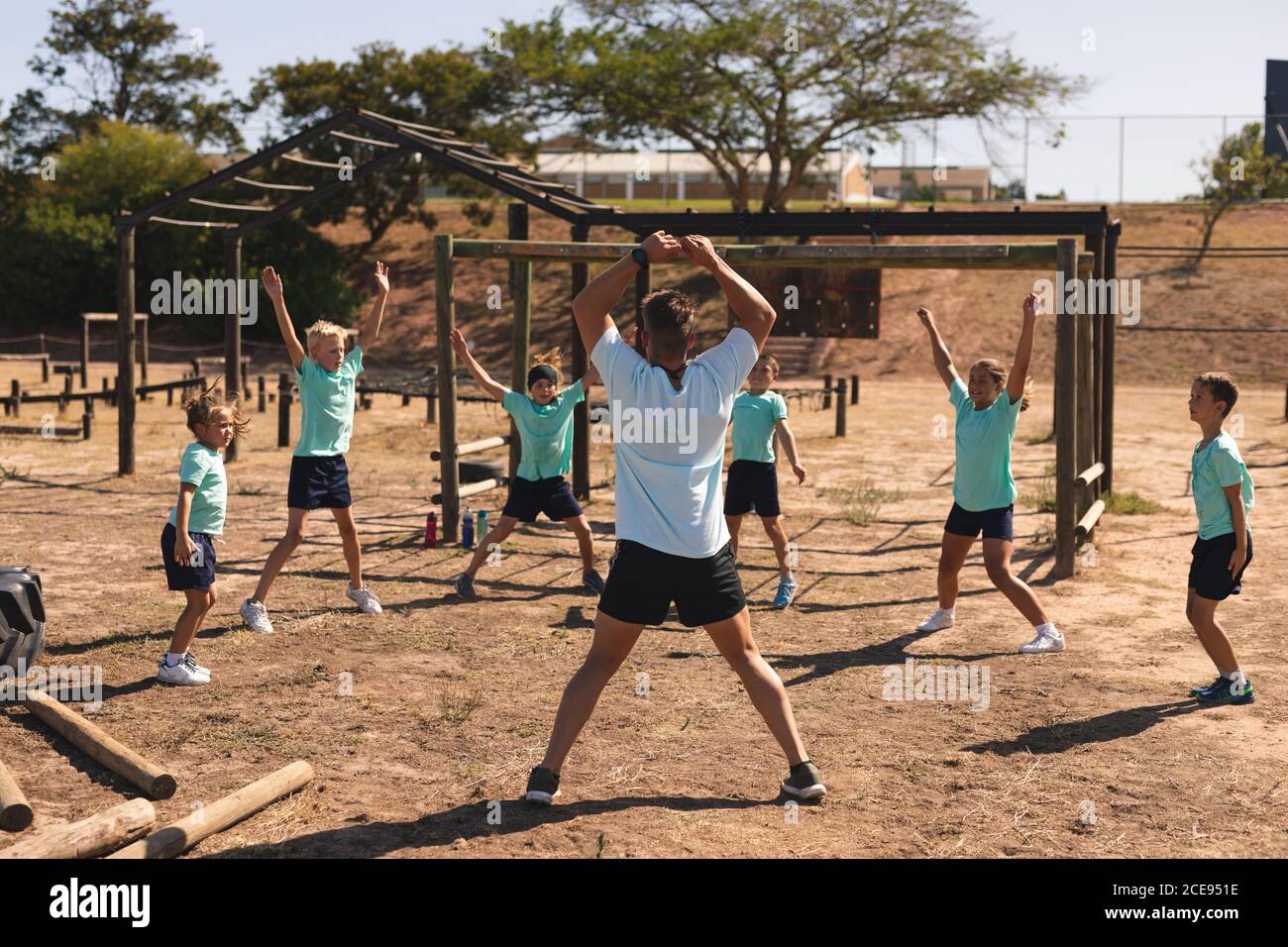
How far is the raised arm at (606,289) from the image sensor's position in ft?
15.7

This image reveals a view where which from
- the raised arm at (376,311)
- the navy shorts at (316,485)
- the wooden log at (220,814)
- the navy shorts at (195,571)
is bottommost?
the wooden log at (220,814)

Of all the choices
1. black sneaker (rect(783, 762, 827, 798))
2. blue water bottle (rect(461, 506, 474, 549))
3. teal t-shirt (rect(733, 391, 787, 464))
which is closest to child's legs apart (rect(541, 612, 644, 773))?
black sneaker (rect(783, 762, 827, 798))

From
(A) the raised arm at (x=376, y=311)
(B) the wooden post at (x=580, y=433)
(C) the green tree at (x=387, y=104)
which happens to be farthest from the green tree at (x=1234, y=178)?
(A) the raised arm at (x=376, y=311)

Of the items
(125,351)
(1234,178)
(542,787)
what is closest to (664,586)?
(542,787)

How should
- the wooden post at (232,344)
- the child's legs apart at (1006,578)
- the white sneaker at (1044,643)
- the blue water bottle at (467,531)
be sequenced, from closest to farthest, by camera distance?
1. the child's legs apart at (1006,578)
2. the white sneaker at (1044,643)
3. the blue water bottle at (467,531)
4. the wooden post at (232,344)

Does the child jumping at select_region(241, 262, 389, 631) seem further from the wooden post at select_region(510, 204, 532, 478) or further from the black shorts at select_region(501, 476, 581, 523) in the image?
the wooden post at select_region(510, 204, 532, 478)

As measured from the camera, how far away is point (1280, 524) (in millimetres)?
12164

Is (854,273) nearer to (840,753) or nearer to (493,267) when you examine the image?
(840,753)

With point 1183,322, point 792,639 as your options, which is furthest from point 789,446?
point 1183,322

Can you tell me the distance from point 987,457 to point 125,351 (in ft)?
34.7

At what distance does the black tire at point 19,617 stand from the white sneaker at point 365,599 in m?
2.07

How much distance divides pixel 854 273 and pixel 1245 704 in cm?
713

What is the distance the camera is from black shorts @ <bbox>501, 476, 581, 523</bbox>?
30.0ft

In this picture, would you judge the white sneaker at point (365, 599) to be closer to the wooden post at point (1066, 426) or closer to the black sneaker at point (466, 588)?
the black sneaker at point (466, 588)
